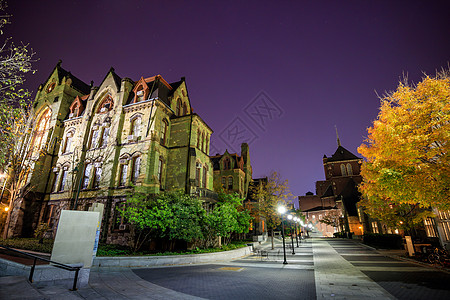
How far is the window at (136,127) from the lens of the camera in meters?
22.9

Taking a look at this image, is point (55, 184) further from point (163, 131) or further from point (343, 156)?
point (343, 156)

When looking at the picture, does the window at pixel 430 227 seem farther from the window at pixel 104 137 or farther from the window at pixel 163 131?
the window at pixel 104 137

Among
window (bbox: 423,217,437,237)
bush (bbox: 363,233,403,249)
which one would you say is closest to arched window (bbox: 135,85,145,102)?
window (bbox: 423,217,437,237)

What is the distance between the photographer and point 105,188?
21578 millimetres

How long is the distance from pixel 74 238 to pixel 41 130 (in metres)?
29.4

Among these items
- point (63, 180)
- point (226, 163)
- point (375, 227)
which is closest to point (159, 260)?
point (63, 180)

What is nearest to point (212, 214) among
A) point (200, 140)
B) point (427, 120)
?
point (200, 140)

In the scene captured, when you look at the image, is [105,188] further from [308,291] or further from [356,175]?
[356,175]

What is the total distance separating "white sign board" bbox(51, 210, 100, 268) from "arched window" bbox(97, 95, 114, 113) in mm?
21127

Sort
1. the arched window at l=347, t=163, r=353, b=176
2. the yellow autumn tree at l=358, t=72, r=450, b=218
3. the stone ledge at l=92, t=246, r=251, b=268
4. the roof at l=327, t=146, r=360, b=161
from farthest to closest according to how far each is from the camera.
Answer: the roof at l=327, t=146, r=360, b=161 < the arched window at l=347, t=163, r=353, b=176 < the stone ledge at l=92, t=246, r=251, b=268 < the yellow autumn tree at l=358, t=72, r=450, b=218

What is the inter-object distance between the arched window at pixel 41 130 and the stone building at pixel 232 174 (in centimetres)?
2520

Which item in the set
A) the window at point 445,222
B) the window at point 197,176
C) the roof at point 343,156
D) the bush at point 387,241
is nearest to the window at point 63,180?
the window at point 197,176

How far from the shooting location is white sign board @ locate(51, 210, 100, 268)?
23.3 ft

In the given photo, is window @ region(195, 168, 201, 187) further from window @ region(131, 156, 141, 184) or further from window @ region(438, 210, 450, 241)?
window @ region(438, 210, 450, 241)
